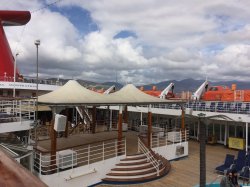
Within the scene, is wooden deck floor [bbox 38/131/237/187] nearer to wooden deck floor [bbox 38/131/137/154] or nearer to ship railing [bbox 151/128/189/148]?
wooden deck floor [bbox 38/131/137/154]

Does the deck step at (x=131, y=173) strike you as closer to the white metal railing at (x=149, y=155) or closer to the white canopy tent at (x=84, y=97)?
the white metal railing at (x=149, y=155)

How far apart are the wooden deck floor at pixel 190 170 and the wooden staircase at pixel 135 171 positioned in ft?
1.01

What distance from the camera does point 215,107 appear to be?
2050cm

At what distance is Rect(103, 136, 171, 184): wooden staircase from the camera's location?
12555mm

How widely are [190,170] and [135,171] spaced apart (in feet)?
10.9

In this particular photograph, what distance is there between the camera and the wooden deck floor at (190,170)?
12.6 m

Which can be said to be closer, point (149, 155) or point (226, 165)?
point (226, 165)

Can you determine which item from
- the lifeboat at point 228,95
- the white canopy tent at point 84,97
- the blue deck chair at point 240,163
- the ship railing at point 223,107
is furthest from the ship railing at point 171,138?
the lifeboat at point 228,95

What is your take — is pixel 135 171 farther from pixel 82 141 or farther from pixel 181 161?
pixel 181 161

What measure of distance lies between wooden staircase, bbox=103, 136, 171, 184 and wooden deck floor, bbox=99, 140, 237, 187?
1.01ft

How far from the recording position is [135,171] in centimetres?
1304

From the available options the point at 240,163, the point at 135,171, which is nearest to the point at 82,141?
the point at 135,171

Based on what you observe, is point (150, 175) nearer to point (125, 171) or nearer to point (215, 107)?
point (125, 171)

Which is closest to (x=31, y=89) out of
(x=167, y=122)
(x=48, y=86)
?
(x=48, y=86)
